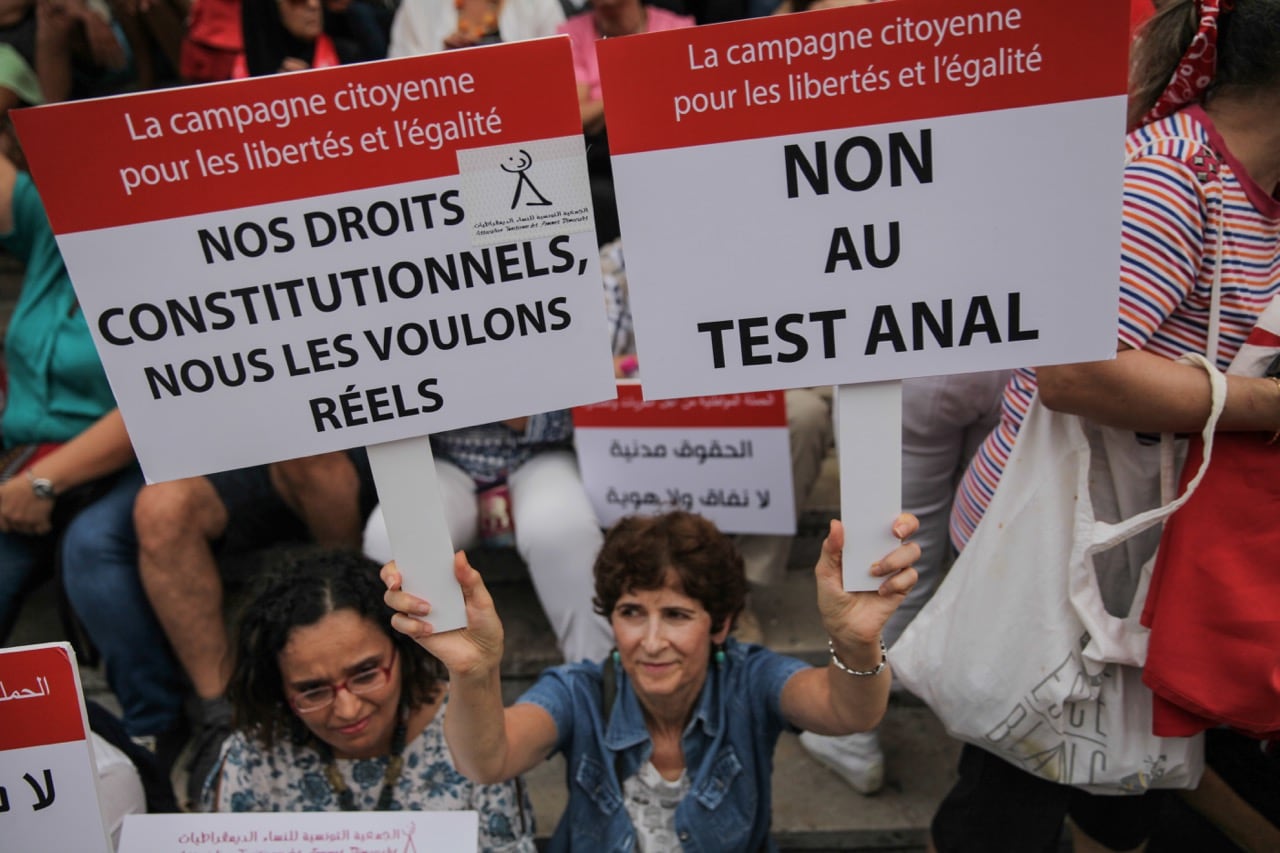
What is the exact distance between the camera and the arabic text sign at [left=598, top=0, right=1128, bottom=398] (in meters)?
1.21

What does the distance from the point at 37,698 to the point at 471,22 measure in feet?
9.92

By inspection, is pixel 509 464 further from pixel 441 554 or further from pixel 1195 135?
pixel 1195 135

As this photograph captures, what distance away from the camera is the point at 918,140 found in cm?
125

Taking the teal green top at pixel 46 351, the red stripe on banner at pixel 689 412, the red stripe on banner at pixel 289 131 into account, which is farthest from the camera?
the teal green top at pixel 46 351

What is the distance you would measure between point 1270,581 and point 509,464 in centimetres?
199

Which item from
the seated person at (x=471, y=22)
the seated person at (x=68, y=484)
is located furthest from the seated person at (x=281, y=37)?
the seated person at (x=68, y=484)

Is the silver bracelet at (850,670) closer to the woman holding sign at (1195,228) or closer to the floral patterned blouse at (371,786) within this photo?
the woman holding sign at (1195,228)

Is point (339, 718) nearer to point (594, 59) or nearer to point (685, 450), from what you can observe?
point (685, 450)

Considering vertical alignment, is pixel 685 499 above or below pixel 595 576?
below

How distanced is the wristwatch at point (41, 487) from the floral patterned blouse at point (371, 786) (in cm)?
116

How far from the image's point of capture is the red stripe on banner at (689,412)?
109 inches

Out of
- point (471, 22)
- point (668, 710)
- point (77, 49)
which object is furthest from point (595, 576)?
point (77, 49)

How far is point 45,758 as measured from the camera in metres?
1.46

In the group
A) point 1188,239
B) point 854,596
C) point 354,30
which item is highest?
point 354,30
